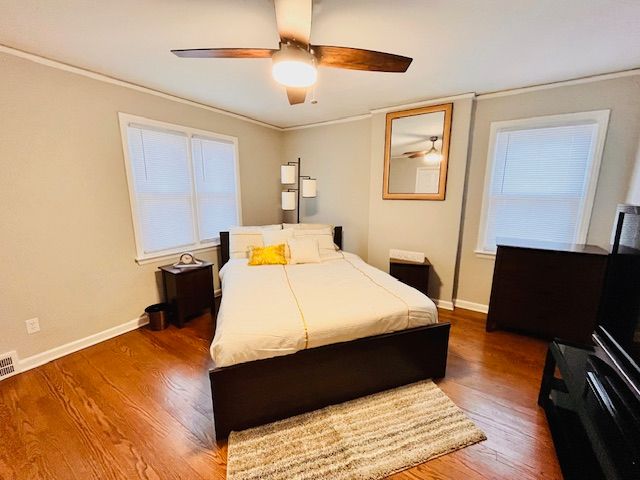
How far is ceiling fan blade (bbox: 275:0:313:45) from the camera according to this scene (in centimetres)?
128

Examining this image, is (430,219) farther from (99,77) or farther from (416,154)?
(99,77)

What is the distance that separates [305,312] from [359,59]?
5.25 feet

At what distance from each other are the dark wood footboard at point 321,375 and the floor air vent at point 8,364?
1.91 metres

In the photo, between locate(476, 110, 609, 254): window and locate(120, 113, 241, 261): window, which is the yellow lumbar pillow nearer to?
locate(120, 113, 241, 261): window

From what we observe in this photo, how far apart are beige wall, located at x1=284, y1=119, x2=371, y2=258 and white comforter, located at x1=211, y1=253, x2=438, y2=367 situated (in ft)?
5.03

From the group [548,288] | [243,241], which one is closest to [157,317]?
[243,241]

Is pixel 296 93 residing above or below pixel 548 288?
above

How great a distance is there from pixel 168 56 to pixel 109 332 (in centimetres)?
259

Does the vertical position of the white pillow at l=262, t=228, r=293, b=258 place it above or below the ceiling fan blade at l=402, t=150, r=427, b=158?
below

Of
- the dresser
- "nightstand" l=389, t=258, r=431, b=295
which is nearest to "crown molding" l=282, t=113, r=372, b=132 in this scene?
"nightstand" l=389, t=258, r=431, b=295

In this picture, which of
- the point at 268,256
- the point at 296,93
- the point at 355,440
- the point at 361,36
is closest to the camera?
the point at 355,440

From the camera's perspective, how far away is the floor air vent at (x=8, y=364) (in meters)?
2.05

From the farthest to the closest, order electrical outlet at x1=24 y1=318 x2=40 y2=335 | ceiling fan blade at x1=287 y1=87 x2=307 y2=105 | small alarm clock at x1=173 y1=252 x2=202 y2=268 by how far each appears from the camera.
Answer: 1. small alarm clock at x1=173 y1=252 x2=202 y2=268
2. electrical outlet at x1=24 y1=318 x2=40 y2=335
3. ceiling fan blade at x1=287 y1=87 x2=307 y2=105

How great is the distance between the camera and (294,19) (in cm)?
133
